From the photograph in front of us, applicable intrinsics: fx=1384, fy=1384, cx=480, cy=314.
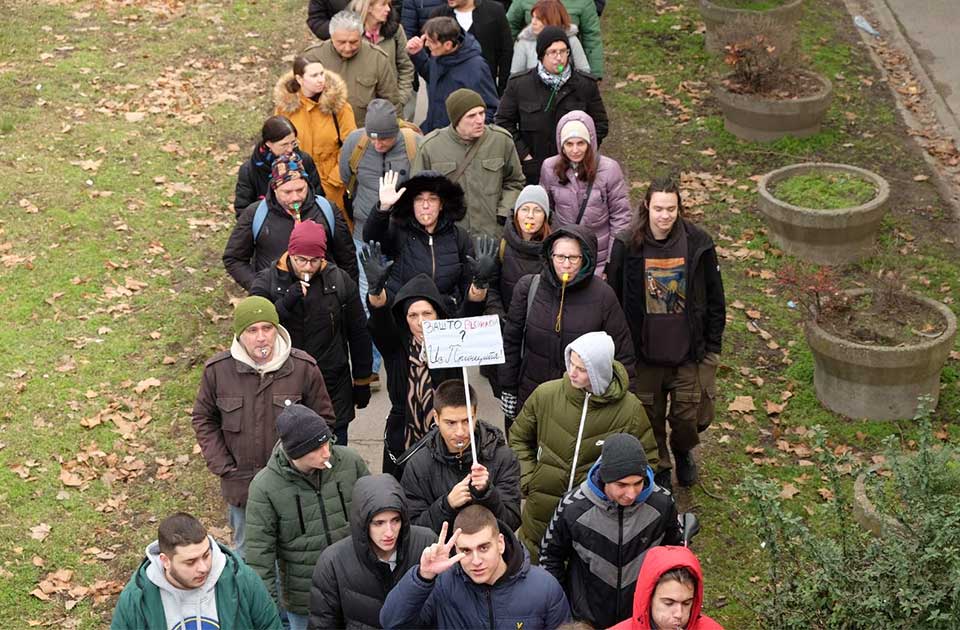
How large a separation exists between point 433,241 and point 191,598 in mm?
3482

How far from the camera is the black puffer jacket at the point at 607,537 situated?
6699 millimetres

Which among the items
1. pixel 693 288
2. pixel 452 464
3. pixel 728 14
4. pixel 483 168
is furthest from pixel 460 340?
pixel 728 14

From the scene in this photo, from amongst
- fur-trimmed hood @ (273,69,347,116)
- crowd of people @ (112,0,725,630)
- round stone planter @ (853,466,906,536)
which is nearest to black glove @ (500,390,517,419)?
crowd of people @ (112,0,725,630)

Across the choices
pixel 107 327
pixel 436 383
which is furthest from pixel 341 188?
pixel 436 383

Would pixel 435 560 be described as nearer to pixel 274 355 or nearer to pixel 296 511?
pixel 296 511

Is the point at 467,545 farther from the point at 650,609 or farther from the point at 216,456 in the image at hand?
the point at 216,456

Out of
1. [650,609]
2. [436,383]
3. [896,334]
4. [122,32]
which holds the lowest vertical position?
[122,32]

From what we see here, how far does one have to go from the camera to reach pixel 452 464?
7.17m

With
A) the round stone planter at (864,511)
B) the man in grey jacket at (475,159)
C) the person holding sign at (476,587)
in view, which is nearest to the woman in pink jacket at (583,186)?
the man in grey jacket at (475,159)

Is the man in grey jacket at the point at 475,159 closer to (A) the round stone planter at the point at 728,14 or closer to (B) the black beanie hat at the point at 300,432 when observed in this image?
(B) the black beanie hat at the point at 300,432

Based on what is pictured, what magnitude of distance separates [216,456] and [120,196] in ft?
20.8

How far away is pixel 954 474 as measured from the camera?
6348mm

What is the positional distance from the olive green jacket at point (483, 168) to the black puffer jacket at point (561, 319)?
174cm

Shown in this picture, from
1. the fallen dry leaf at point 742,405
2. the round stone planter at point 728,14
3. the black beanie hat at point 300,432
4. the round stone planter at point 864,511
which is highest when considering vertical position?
the black beanie hat at point 300,432
